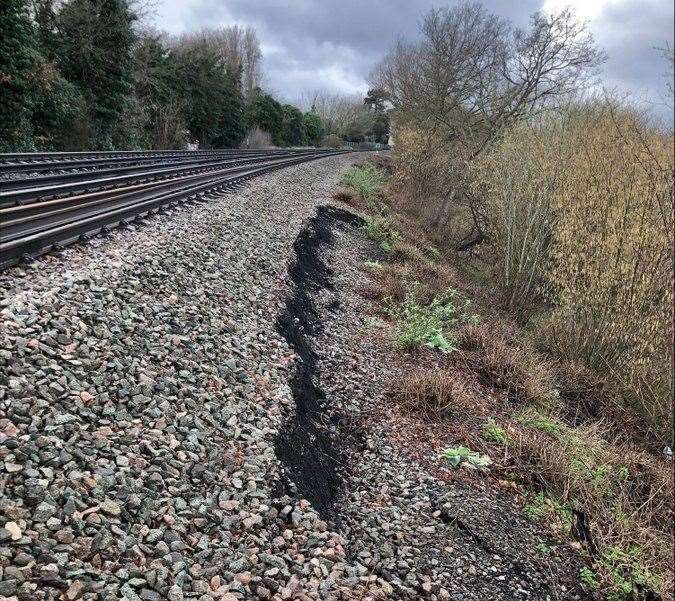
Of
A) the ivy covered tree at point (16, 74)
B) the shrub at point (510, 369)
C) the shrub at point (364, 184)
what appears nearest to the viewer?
the shrub at point (510, 369)

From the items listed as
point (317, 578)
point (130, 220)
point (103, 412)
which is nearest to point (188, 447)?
point (103, 412)

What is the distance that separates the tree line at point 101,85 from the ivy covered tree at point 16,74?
0.03 m

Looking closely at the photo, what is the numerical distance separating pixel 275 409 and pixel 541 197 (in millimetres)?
9625

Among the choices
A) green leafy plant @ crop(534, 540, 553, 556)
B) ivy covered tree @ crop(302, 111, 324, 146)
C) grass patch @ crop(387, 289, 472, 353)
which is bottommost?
green leafy plant @ crop(534, 540, 553, 556)

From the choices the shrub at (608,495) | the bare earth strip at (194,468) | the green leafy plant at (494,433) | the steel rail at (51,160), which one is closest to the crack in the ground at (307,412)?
the bare earth strip at (194,468)

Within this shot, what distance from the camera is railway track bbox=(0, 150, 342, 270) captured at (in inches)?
262

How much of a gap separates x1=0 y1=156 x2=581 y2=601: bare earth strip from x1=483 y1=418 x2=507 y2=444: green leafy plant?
3.84ft

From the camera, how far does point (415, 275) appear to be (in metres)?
14.4

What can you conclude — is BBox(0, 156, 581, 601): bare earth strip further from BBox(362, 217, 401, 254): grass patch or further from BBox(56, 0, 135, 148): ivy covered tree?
BBox(56, 0, 135, 148): ivy covered tree

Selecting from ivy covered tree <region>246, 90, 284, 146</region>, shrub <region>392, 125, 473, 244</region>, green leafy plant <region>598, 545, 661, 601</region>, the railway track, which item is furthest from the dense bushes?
green leafy plant <region>598, 545, 661, 601</region>

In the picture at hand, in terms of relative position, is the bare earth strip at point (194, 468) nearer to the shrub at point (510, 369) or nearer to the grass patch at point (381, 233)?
the shrub at point (510, 369)

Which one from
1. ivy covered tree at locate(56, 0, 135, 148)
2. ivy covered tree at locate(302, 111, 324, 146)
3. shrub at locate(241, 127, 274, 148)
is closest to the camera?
ivy covered tree at locate(56, 0, 135, 148)

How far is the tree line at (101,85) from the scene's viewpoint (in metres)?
17.7

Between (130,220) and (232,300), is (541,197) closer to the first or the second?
(232,300)
